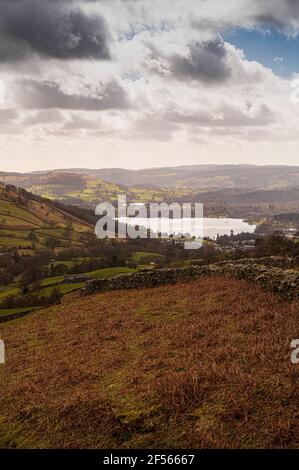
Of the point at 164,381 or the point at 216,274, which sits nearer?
the point at 164,381

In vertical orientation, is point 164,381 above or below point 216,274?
below

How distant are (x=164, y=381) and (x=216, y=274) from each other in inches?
708

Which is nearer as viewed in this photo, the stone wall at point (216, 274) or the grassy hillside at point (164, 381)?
the grassy hillside at point (164, 381)

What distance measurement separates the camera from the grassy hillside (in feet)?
29.2

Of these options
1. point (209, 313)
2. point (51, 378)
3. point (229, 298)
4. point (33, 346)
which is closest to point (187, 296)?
point (229, 298)

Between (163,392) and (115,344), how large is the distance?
641cm

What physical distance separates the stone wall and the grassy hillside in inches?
36.8

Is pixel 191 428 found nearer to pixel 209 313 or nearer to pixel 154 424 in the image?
pixel 154 424

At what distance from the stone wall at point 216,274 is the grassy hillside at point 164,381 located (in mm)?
934

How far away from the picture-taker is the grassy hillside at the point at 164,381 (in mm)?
8891

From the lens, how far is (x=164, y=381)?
11.1m

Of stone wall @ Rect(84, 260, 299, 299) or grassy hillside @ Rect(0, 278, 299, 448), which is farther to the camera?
stone wall @ Rect(84, 260, 299, 299)

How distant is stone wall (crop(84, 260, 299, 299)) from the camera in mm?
19062

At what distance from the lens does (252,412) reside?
905cm
